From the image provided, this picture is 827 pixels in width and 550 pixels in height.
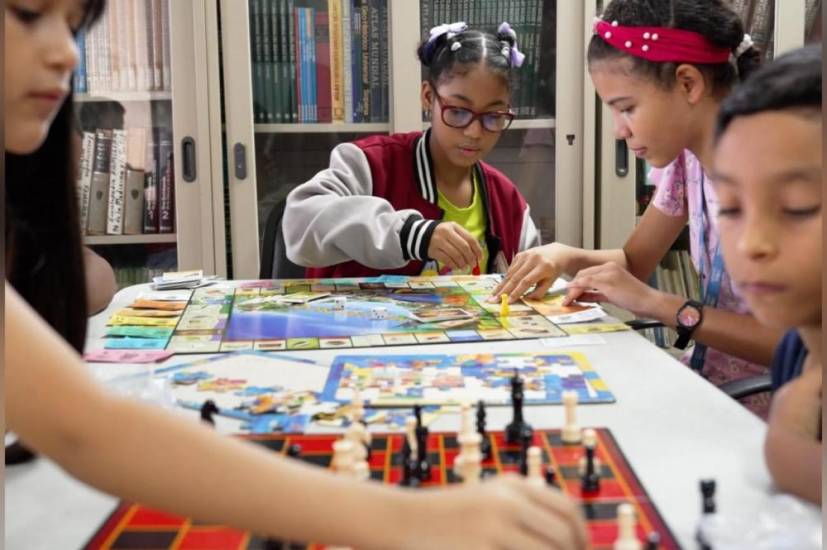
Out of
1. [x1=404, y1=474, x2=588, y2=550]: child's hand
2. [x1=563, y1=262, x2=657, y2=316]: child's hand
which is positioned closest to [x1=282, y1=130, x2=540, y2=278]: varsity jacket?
[x1=563, y1=262, x2=657, y2=316]: child's hand

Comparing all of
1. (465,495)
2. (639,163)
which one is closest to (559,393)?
(465,495)

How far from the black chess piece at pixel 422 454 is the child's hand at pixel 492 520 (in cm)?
19

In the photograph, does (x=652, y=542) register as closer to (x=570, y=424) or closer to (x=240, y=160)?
(x=570, y=424)

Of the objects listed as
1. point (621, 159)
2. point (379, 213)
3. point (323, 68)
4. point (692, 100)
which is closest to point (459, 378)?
point (692, 100)

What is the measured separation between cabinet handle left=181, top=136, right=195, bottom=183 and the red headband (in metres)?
1.64

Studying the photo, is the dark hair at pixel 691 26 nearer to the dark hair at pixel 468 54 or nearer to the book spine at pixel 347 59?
the dark hair at pixel 468 54

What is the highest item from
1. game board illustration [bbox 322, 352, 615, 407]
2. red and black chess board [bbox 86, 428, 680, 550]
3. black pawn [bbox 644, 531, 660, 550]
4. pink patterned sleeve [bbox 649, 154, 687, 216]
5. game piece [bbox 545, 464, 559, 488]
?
pink patterned sleeve [bbox 649, 154, 687, 216]

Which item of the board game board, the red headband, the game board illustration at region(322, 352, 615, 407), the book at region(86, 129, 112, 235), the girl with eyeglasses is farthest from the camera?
the book at region(86, 129, 112, 235)

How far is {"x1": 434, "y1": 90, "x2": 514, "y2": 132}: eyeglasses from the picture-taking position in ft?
4.95

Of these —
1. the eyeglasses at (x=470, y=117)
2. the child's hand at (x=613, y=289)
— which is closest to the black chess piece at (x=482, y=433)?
the child's hand at (x=613, y=289)

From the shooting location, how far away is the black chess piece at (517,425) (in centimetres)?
63

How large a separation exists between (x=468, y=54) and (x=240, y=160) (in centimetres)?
84

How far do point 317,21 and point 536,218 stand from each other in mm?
787

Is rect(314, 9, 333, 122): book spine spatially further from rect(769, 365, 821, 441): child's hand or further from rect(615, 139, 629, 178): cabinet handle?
rect(769, 365, 821, 441): child's hand
